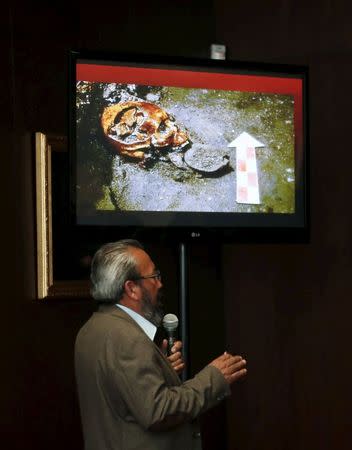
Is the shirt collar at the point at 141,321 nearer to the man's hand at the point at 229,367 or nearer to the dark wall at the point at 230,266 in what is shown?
the man's hand at the point at 229,367

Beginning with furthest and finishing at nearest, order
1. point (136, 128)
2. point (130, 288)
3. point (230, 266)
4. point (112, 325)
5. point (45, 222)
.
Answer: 1. point (230, 266)
2. point (45, 222)
3. point (136, 128)
4. point (130, 288)
5. point (112, 325)

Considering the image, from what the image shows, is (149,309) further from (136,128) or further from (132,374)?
(136,128)

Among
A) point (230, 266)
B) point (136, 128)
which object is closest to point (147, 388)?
point (136, 128)

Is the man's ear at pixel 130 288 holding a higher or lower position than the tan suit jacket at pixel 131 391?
higher

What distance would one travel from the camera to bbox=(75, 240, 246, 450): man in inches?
101

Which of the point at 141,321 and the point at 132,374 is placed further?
the point at 141,321

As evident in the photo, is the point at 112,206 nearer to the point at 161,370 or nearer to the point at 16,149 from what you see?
the point at 16,149

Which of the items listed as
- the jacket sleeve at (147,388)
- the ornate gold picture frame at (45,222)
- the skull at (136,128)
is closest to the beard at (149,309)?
the jacket sleeve at (147,388)

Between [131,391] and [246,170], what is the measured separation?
49.9 inches

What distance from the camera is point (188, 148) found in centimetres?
346

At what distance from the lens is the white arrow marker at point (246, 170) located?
3.52 m

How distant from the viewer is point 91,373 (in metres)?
2.68

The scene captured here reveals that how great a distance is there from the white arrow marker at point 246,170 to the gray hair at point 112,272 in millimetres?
833

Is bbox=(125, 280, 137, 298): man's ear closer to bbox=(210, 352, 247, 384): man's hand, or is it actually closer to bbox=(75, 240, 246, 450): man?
bbox=(75, 240, 246, 450): man
